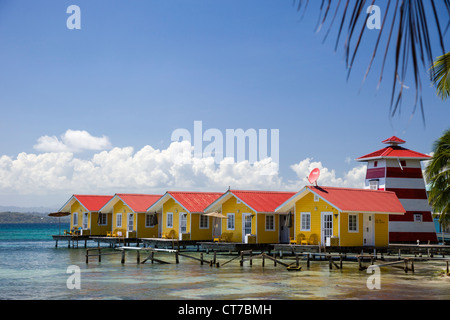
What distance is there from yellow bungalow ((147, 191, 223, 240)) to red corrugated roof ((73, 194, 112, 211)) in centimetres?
846

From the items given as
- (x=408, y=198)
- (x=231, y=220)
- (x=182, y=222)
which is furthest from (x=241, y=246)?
(x=408, y=198)

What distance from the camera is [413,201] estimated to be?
43719 millimetres

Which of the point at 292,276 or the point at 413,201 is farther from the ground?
the point at 413,201

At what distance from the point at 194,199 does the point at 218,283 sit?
75.5 feet

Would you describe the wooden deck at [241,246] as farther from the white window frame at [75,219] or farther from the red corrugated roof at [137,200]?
the white window frame at [75,219]

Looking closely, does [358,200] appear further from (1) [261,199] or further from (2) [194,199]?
(2) [194,199]

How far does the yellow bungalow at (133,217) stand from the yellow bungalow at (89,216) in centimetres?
212

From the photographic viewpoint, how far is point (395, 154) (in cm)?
4428

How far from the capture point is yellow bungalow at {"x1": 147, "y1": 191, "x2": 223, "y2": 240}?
43.4 meters

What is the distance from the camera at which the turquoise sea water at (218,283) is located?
1925 cm
